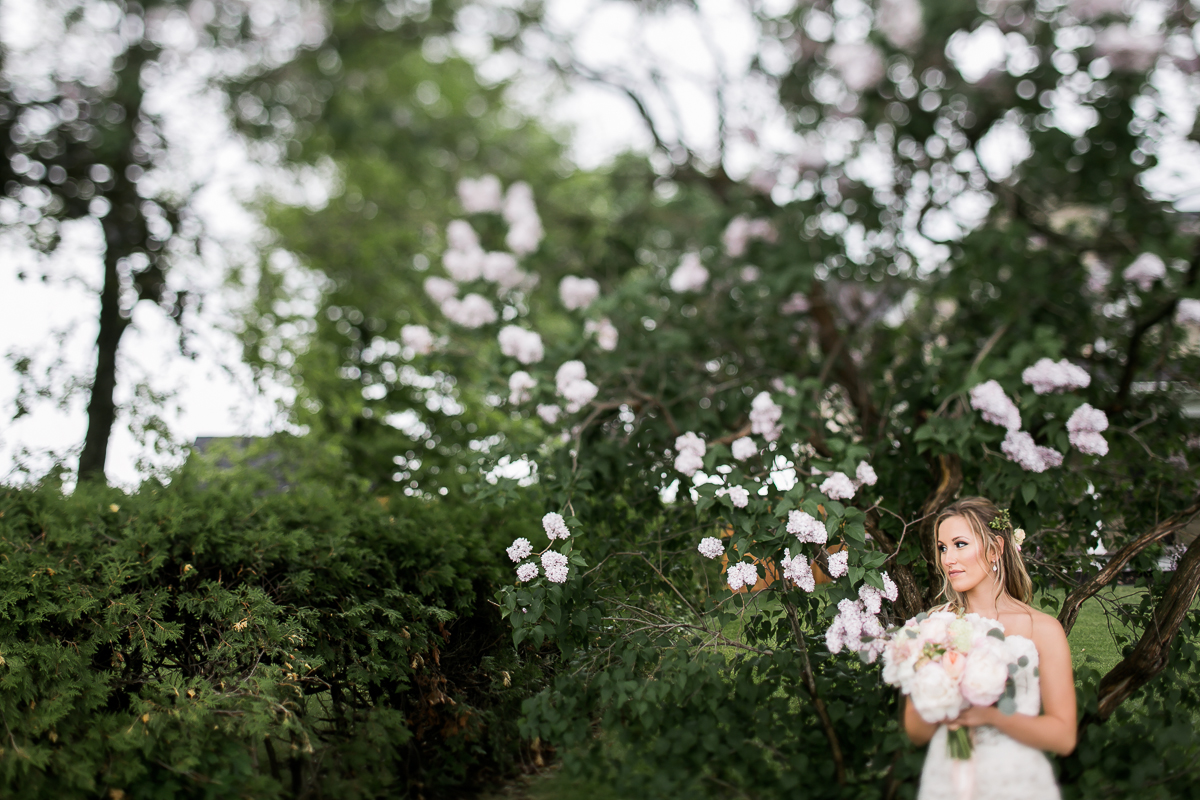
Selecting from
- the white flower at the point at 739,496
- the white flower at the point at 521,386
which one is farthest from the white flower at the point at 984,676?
the white flower at the point at 521,386

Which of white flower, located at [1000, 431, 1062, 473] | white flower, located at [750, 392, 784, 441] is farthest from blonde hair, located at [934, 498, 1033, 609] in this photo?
white flower, located at [750, 392, 784, 441]

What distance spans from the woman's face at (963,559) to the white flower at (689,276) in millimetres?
2901

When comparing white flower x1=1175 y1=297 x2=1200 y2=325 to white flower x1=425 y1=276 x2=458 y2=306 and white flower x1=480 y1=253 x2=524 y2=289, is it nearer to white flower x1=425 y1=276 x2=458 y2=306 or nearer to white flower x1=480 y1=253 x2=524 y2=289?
white flower x1=480 y1=253 x2=524 y2=289

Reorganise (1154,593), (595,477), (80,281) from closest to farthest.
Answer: (1154,593), (595,477), (80,281)

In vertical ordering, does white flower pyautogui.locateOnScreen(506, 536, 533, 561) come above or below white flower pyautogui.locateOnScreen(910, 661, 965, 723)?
above

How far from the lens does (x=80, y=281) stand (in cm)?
683

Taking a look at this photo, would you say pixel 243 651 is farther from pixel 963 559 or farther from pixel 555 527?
pixel 963 559

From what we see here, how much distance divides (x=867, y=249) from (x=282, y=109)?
276 inches

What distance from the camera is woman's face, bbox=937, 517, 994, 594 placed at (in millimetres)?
2871

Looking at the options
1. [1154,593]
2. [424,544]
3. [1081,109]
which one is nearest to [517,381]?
[424,544]

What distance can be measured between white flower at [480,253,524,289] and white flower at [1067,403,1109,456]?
3.24 metres

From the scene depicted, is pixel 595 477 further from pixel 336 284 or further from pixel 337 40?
pixel 337 40

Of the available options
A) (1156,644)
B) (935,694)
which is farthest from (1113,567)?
(935,694)

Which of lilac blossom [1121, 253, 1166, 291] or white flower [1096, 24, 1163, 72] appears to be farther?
white flower [1096, 24, 1163, 72]
